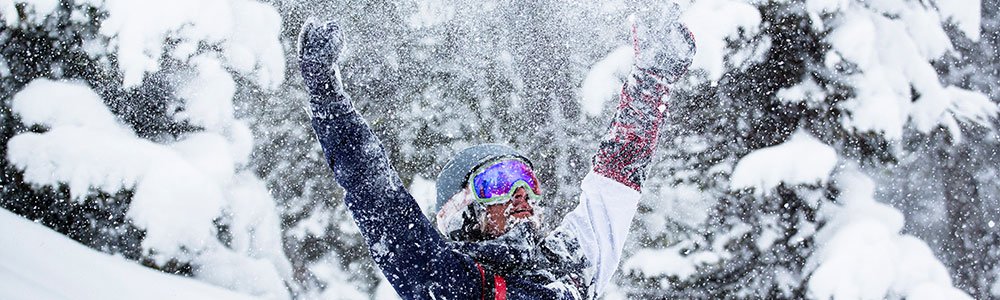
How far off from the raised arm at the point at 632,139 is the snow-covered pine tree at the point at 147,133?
2997 millimetres

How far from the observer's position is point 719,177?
5148 mm

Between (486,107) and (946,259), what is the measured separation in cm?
356

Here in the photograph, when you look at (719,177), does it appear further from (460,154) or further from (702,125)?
(460,154)

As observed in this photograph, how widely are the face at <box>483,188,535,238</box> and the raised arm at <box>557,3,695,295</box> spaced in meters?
0.11

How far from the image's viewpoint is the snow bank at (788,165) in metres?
4.28

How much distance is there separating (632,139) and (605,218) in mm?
195

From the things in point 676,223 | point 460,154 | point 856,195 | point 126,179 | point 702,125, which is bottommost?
point 460,154

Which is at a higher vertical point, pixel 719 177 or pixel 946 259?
pixel 719 177

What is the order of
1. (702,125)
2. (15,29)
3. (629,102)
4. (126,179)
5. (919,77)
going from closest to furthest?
(629,102) → (126,179) → (919,77) → (15,29) → (702,125)

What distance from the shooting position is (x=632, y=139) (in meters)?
1.67

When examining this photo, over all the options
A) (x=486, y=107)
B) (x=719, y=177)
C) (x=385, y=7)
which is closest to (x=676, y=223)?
(x=719, y=177)

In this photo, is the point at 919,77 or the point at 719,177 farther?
the point at 719,177

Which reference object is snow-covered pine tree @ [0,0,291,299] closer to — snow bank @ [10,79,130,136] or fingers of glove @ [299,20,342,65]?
snow bank @ [10,79,130,136]

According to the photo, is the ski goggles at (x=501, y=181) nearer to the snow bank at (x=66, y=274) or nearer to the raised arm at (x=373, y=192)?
the raised arm at (x=373, y=192)
